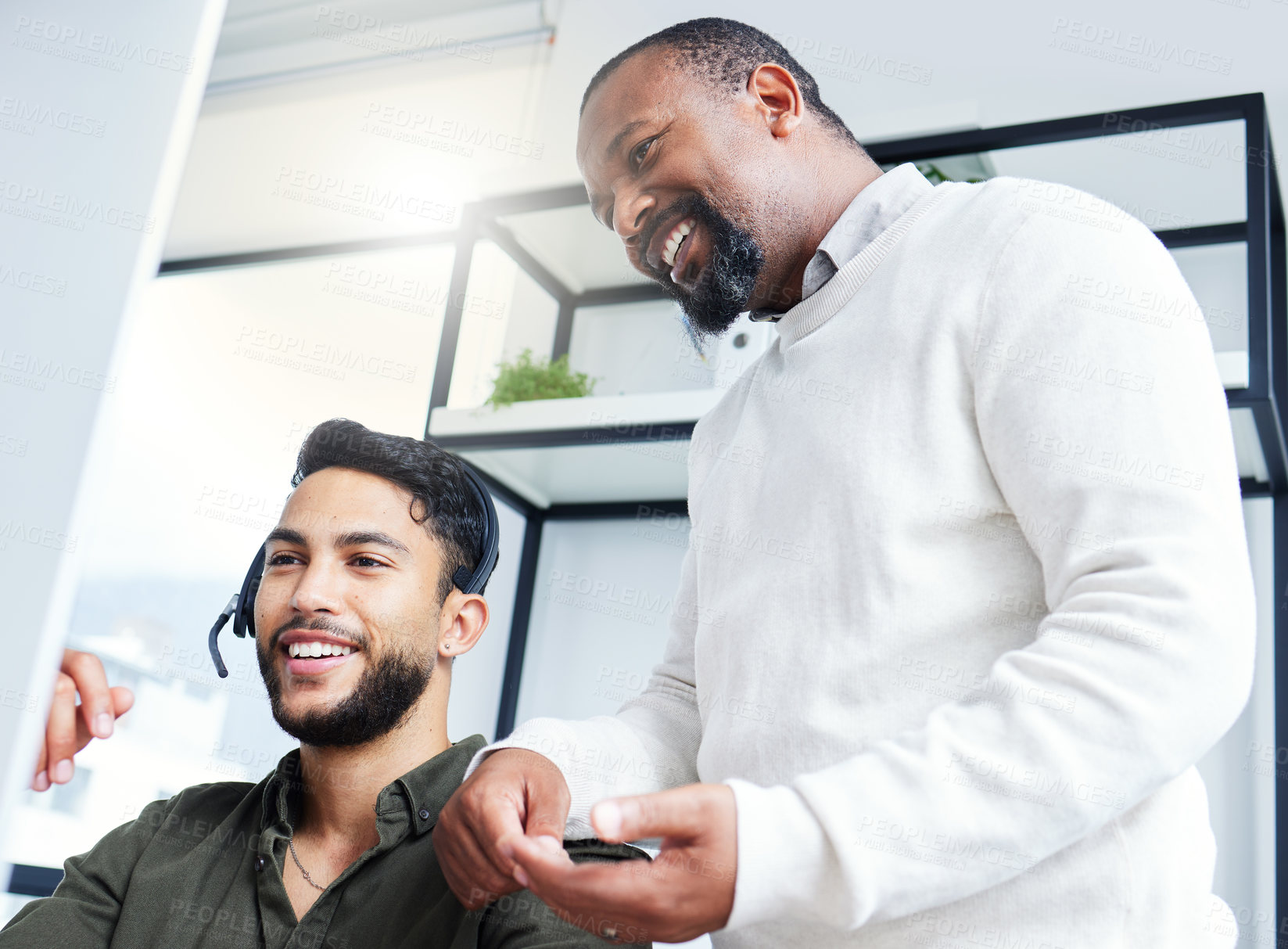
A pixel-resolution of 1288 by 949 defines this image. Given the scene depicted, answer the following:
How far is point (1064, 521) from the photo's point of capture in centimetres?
58

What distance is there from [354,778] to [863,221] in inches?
35.9

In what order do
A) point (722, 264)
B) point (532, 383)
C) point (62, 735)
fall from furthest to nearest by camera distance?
point (532, 383) → point (722, 264) → point (62, 735)

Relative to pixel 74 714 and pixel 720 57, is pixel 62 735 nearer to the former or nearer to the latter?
pixel 74 714

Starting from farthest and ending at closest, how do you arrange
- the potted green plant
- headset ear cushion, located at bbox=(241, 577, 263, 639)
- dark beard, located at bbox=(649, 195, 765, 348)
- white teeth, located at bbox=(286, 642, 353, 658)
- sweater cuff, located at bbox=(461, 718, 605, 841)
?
1. the potted green plant
2. headset ear cushion, located at bbox=(241, 577, 263, 639)
3. white teeth, located at bbox=(286, 642, 353, 658)
4. dark beard, located at bbox=(649, 195, 765, 348)
5. sweater cuff, located at bbox=(461, 718, 605, 841)

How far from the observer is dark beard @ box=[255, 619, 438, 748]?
1.29m

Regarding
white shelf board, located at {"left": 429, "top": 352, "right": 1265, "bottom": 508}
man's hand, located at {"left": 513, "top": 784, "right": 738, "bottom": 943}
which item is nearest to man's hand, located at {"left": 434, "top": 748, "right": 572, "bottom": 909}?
man's hand, located at {"left": 513, "top": 784, "right": 738, "bottom": 943}

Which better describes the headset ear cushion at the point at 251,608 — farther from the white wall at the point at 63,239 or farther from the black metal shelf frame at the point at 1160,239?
the white wall at the point at 63,239

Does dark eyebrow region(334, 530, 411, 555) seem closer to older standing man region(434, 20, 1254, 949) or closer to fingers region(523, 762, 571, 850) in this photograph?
older standing man region(434, 20, 1254, 949)

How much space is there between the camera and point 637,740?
2.74 ft

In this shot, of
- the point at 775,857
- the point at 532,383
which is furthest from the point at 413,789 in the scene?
Answer: the point at 532,383

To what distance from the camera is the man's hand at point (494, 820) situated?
63cm

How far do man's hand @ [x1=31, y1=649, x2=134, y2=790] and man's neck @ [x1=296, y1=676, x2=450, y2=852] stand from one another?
0.65 m

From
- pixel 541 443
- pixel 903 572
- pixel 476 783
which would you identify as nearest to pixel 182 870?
pixel 476 783

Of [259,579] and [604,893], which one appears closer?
[604,893]
